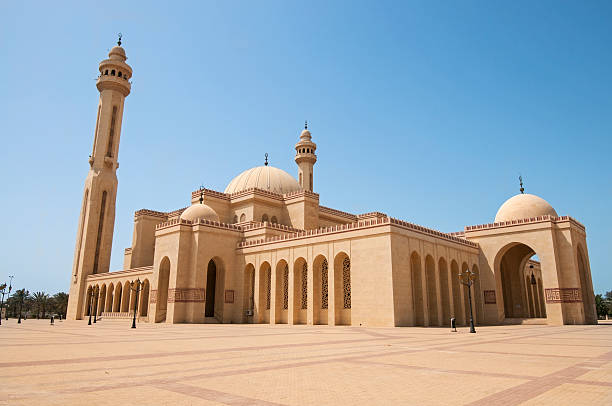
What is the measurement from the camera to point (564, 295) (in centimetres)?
2980

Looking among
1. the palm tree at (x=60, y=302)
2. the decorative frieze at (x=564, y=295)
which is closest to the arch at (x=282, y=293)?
the decorative frieze at (x=564, y=295)

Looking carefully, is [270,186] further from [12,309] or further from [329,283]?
[12,309]

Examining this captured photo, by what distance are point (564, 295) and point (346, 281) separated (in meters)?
15.1

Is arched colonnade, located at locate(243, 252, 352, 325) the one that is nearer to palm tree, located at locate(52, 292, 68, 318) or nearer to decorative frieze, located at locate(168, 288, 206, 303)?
decorative frieze, located at locate(168, 288, 206, 303)

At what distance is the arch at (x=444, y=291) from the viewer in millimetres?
29234

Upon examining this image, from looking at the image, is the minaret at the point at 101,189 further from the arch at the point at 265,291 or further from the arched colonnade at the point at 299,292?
the arch at the point at 265,291

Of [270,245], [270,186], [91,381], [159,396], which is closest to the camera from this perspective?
[159,396]

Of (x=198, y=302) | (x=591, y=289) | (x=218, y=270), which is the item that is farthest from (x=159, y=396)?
(x=591, y=289)

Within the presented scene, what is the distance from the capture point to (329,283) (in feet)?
90.9

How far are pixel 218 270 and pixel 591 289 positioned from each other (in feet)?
93.2

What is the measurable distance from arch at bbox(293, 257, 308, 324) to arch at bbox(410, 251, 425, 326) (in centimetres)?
737

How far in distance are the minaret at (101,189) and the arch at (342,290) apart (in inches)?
1012

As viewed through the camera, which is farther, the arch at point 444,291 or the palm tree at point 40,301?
the palm tree at point 40,301

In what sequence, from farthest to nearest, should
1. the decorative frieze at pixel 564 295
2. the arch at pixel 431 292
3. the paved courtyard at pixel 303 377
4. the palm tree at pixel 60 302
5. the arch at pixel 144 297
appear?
the palm tree at pixel 60 302 < the arch at pixel 144 297 < the decorative frieze at pixel 564 295 < the arch at pixel 431 292 < the paved courtyard at pixel 303 377
